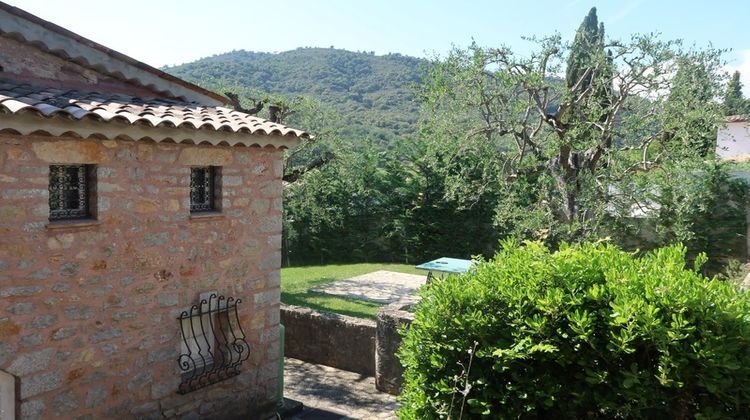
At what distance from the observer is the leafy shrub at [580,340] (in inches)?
137

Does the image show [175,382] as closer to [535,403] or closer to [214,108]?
[214,108]

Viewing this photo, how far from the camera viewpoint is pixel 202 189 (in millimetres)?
6207

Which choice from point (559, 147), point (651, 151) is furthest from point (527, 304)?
point (651, 151)

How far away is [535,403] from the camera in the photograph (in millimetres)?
3994

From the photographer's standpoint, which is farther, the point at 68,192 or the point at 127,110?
the point at 127,110

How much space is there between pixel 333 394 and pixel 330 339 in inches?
46.9

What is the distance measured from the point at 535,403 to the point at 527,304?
66cm

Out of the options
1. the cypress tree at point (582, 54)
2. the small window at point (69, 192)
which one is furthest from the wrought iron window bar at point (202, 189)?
the cypress tree at point (582, 54)

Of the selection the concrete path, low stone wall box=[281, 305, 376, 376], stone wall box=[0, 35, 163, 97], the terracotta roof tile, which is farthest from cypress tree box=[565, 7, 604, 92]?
stone wall box=[0, 35, 163, 97]

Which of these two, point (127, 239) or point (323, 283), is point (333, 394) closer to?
point (127, 239)

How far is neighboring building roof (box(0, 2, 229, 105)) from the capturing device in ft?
17.7

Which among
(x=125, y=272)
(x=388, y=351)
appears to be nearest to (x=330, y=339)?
(x=388, y=351)

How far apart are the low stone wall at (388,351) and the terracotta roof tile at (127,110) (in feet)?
9.96

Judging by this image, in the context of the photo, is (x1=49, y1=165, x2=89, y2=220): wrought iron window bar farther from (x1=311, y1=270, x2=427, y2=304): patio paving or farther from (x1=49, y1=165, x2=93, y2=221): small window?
(x1=311, y1=270, x2=427, y2=304): patio paving
